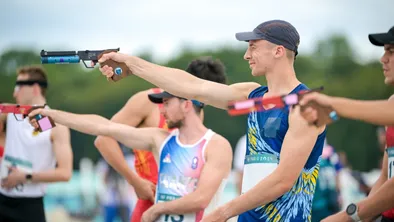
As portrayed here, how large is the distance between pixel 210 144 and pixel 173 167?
0.37 metres

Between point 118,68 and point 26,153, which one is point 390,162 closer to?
point 118,68

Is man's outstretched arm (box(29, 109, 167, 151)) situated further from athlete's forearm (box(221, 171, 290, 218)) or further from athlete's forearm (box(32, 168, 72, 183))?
athlete's forearm (box(221, 171, 290, 218))

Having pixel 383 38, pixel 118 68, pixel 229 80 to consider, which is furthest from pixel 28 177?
pixel 229 80

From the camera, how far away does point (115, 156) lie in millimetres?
9008

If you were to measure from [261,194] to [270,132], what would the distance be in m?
0.48

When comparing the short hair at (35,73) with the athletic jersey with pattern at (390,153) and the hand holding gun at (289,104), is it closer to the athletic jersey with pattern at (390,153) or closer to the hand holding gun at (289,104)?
the athletic jersey with pattern at (390,153)

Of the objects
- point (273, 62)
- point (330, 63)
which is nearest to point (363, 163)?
point (330, 63)

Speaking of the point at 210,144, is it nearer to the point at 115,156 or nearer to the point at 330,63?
the point at 115,156

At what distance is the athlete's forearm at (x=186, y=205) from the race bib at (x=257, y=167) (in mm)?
1107

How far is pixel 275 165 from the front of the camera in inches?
248

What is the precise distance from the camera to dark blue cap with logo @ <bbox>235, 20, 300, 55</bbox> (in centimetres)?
641

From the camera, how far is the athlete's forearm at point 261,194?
597 centimetres

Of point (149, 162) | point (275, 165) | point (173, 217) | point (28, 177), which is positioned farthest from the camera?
point (28, 177)

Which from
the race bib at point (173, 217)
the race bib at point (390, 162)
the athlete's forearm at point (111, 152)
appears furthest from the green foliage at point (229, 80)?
the race bib at point (390, 162)
